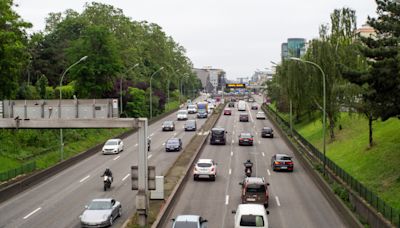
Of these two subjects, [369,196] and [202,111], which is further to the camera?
[202,111]

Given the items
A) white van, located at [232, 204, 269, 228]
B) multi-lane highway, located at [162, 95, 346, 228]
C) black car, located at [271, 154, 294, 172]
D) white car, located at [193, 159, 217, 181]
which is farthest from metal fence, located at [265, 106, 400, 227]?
white car, located at [193, 159, 217, 181]

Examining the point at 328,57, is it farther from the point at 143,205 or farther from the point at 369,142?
the point at 143,205

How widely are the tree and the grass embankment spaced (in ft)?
87.5

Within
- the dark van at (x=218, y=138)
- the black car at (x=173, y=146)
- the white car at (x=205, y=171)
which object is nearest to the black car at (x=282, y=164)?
the white car at (x=205, y=171)

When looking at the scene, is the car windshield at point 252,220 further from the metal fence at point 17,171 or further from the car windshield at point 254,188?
the metal fence at point 17,171

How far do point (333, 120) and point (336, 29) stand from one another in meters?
8.84

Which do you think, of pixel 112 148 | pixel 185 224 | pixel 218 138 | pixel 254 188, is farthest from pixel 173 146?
pixel 185 224

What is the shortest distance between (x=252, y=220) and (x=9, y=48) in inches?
1058

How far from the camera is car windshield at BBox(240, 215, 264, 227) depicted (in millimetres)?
20406

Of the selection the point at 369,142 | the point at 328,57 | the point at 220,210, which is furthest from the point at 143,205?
the point at 328,57

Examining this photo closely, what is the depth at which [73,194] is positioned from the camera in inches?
1246

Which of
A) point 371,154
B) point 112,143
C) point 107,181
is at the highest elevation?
point 371,154

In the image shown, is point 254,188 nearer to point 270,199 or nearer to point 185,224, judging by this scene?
point 270,199

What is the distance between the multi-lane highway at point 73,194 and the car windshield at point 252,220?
21.7 feet
